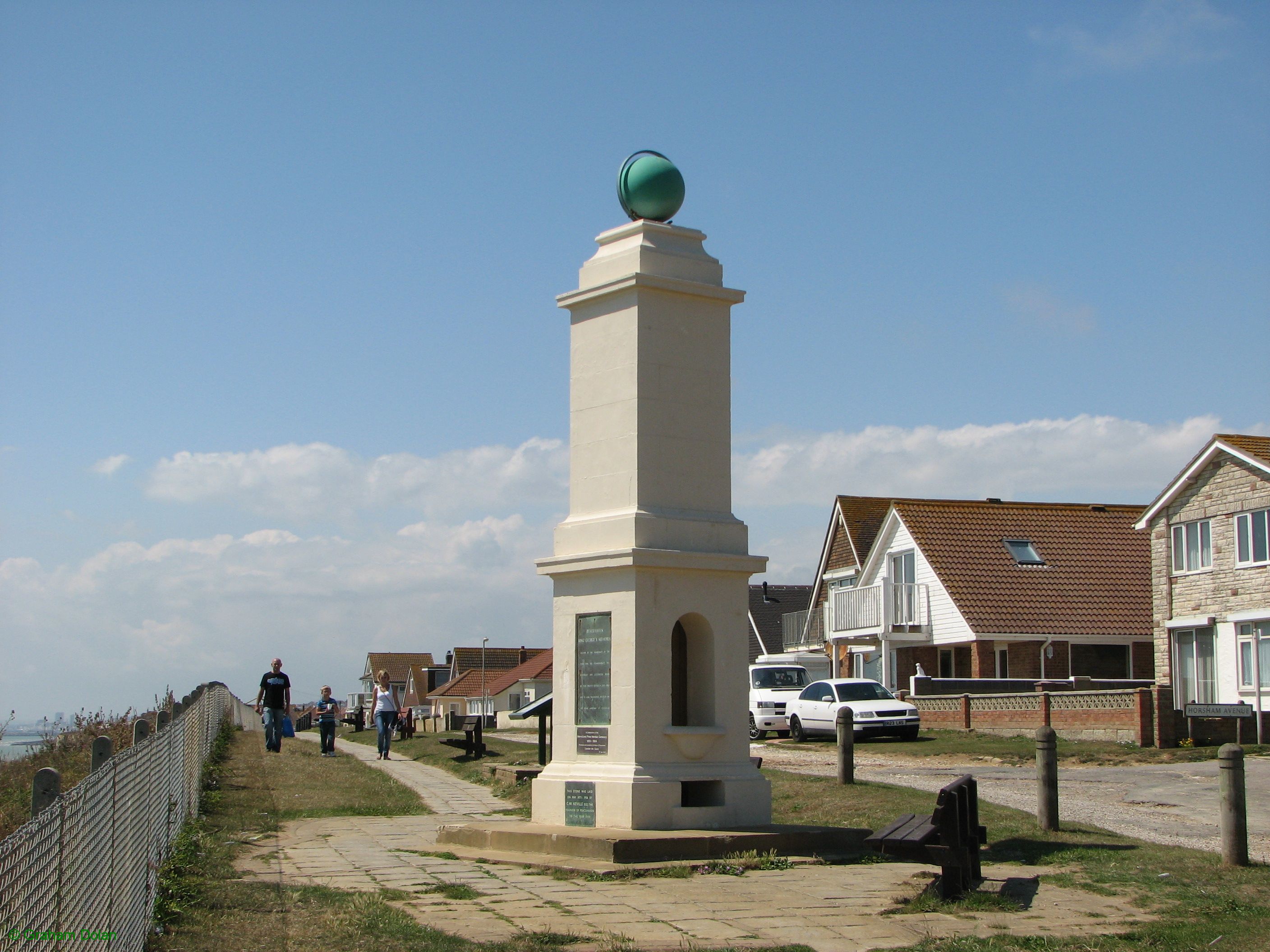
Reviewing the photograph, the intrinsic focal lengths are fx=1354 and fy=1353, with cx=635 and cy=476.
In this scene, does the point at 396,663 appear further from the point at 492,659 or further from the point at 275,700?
the point at 275,700

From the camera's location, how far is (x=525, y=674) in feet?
278

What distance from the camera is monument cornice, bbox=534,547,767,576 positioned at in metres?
11.8

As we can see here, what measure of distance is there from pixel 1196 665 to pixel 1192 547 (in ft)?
8.75

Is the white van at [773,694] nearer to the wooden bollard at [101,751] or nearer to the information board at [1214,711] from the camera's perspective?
the information board at [1214,711]

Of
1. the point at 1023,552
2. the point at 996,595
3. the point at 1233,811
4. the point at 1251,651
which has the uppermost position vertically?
the point at 1023,552

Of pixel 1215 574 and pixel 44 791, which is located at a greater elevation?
pixel 1215 574

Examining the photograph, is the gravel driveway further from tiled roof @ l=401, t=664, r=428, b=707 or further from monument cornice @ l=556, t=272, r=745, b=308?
tiled roof @ l=401, t=664, r=428, b=707

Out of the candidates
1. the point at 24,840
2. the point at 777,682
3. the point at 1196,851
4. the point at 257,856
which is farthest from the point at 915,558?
the point at 24,840

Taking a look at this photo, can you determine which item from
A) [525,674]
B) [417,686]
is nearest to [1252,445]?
[525,674]

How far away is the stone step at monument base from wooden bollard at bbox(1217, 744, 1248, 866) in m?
2.92

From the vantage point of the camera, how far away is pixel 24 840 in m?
4.77

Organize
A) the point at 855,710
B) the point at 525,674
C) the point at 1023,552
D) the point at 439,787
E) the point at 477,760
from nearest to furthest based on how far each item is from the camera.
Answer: the point at 439,787, the point at 477,760, the point at 855,710, the point at 1023,552, the point at 525,674

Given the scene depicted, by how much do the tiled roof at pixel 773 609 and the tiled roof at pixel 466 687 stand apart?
1333 inches

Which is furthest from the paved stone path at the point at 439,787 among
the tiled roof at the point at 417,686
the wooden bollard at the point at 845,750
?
the tiled roof at the point at 417,686
